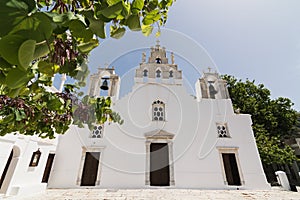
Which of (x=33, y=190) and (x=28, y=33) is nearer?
(x=28, y=33)

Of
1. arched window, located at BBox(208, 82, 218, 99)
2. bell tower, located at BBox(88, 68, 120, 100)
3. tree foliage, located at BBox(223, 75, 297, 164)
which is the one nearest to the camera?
bell tower, located at BBox(88, 68, 120, 100)

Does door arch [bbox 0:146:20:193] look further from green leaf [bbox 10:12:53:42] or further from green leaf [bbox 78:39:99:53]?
green leaf [bbox 10:12:53:42]

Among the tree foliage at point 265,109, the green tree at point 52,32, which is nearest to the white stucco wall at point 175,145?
the tree foliage at point 265,109

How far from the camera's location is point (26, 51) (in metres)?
0.41

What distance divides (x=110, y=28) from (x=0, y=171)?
20.4 feet

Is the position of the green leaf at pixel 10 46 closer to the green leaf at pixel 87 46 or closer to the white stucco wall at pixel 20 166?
the green leaf at pixel 87 46

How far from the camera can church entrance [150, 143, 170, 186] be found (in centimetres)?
803

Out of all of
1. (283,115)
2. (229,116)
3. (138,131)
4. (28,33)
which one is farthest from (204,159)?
(283,115)

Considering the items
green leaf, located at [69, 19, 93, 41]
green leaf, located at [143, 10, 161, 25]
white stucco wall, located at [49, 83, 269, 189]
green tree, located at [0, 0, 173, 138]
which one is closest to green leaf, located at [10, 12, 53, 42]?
green tree, located at [0, 0, 173, 138]

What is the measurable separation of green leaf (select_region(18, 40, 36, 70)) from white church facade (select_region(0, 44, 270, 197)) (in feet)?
24.2

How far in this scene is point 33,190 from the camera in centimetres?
594

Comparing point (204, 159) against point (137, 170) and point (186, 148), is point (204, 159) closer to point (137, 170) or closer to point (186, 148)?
point (186, 148)

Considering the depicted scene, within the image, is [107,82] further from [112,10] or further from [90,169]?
[112,10]

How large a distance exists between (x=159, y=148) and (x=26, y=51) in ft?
28.9
